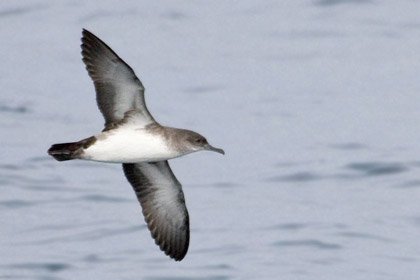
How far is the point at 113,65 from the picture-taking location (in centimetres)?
1409

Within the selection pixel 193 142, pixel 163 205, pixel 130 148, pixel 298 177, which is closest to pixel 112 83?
pixel 130 148

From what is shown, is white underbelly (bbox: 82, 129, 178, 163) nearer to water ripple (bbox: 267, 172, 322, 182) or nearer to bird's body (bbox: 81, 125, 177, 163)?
bird's body (bbox: 81, 125, 177, 163)

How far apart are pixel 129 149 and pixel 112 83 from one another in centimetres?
72

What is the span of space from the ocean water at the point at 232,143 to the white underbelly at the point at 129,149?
4.08m

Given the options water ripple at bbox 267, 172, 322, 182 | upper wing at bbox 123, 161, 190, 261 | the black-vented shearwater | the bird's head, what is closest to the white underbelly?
the black-vented shearwater

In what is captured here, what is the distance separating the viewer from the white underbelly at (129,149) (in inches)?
544

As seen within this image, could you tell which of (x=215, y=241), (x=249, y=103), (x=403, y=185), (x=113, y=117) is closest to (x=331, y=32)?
(x=249, y=103)

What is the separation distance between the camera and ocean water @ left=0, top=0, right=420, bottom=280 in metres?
18.9

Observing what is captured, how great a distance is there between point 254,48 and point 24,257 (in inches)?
355

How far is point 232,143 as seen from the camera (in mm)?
23562

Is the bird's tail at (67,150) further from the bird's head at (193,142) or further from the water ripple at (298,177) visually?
the water ripple at (298,177)

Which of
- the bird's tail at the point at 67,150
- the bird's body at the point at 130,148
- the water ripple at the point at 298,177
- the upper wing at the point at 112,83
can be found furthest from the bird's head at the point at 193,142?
the water ripple at the point at 298,177

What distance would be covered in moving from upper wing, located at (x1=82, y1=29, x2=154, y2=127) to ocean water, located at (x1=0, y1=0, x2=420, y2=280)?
159 inches

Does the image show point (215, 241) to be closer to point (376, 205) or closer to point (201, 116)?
point (376, 205)
